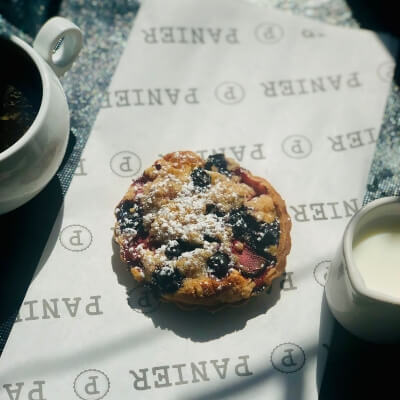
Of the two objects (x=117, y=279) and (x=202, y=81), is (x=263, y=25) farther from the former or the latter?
(x=117, y=279)

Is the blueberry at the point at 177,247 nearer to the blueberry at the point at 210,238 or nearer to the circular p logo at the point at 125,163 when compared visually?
the blueberry at the point at 210,238

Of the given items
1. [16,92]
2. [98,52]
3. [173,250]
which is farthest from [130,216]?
[98,52]

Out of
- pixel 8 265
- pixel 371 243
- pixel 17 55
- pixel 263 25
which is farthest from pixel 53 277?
pixel 263 25

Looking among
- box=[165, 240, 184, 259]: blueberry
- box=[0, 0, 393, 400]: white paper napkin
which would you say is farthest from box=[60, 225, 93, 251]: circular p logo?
box=[165, 240, 184, 259]: blueberry

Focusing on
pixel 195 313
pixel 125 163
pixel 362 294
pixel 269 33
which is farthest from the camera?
pixel 269 33

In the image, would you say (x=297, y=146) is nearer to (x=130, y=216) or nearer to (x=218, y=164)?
(x=218, y=164)

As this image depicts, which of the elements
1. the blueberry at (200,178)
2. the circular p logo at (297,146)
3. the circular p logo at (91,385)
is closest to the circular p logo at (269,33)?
the circular p logo at (297,146)
